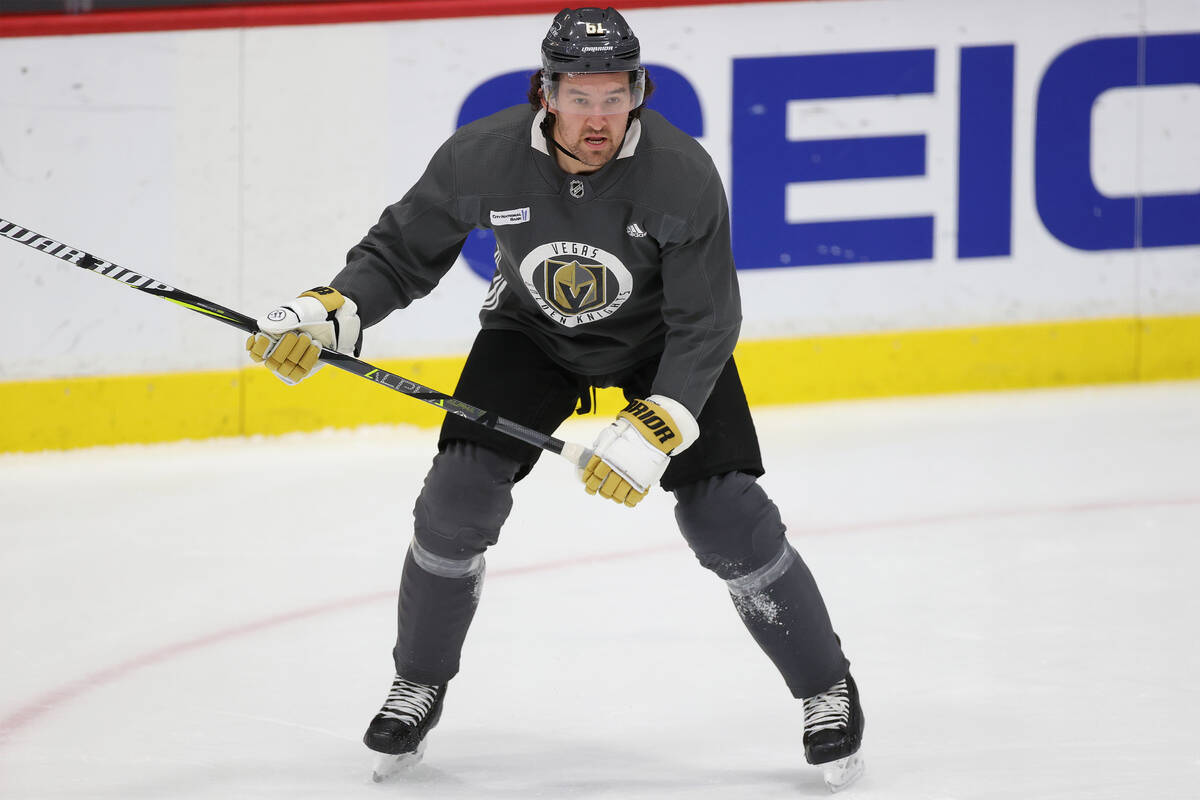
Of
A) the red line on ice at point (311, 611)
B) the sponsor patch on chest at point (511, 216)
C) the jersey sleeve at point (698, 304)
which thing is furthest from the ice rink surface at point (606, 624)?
the sponsor patch on chest at point (511, 216)

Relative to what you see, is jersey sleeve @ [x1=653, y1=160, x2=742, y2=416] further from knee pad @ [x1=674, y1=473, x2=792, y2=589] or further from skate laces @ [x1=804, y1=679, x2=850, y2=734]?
skate laces @ [x1=804, y1=679, x2=850, y2=734]

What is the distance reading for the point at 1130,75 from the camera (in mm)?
5137

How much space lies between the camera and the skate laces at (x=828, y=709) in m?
2.55

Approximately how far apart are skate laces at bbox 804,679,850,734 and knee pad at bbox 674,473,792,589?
0.69 ft

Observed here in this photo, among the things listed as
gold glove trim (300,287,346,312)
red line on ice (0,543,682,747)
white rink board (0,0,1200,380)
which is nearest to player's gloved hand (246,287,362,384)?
gold glove trim (300,287,346,312)

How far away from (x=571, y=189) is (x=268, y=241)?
226 centimetres

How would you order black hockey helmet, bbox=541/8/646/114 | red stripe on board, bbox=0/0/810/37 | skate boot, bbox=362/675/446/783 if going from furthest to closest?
red stripe on board, bbox=0/0/810/37 → skate boot, bbox=362/675/446/783 → black hockey helmet, bbox=541/8/646/114

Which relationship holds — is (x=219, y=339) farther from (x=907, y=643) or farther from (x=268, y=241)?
(x=907, y=643)

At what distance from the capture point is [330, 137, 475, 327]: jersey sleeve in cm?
248

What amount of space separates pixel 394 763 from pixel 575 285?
75cm

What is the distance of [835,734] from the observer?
100.0 inches

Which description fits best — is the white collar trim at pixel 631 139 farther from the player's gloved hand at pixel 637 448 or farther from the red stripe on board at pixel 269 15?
the red stripe on board at pixel 269 15

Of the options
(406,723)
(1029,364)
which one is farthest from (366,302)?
(1029,364)

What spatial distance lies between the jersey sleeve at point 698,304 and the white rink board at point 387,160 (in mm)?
2253
